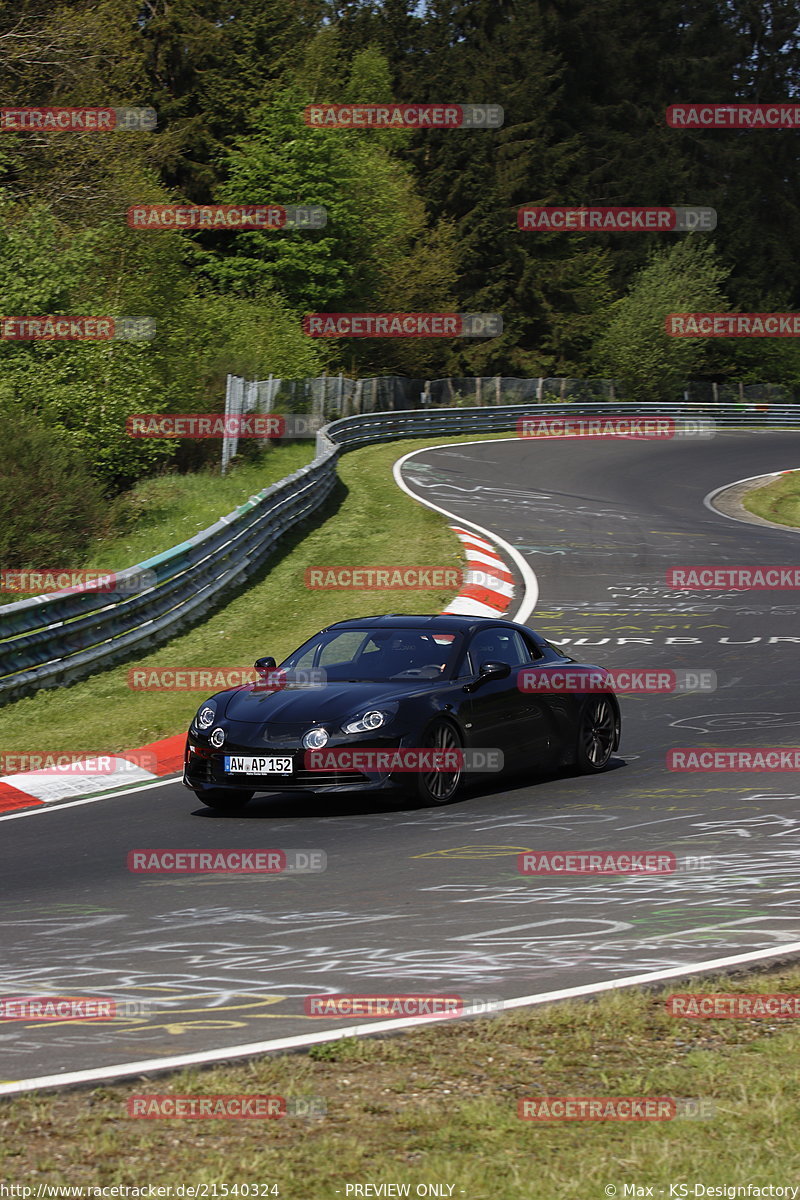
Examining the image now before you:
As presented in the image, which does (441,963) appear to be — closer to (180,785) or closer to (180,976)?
(180,976)

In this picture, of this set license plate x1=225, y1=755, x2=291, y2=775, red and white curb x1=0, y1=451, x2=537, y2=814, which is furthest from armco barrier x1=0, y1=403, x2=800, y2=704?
license plate x1=225, y1=755, x2=291, y2=775

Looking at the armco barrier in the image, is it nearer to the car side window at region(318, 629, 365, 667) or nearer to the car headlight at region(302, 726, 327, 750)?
the car side window at region(318, 629, 365, 667)

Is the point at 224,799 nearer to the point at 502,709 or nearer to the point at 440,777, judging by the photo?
the point at 440,777

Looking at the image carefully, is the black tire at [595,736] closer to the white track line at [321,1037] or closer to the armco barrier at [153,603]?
the armco barrier at [153,603]

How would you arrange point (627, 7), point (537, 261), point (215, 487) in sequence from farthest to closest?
1. point (627, 7)
2. point (537, 261)
3. point (215, 487)

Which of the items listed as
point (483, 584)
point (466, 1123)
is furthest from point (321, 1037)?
point (483, 584)

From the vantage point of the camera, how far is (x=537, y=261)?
76.2 m

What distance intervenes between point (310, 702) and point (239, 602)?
31.3 ft

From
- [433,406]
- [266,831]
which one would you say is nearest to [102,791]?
[266,831]

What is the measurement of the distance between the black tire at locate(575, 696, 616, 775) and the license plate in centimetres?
277

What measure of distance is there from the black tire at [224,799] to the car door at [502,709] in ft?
5.77

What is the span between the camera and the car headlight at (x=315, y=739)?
10.7 meters

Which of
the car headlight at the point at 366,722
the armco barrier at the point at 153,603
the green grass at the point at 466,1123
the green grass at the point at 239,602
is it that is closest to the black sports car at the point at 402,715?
the car headlight at the point at 366,722

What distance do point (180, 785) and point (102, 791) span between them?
0.61 m
